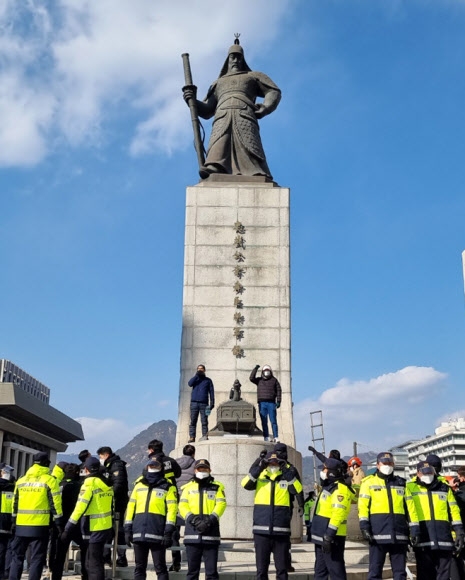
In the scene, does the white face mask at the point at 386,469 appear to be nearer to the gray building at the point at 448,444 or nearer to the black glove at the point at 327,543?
the black glove at the point at 327,543

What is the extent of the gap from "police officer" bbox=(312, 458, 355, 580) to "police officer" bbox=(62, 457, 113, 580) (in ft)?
7.95

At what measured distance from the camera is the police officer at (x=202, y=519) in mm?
7078

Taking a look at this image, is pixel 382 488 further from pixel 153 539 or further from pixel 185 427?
pixel 185 427

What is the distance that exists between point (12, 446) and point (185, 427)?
1236 inches

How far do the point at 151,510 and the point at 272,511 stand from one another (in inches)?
53.8

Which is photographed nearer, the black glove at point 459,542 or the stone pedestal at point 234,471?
the black glove at point 459,542

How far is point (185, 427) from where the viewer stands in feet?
53.2

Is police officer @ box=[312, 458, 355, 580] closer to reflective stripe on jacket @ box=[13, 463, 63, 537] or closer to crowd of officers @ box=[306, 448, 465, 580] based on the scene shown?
crowd of officers @ box=[306, 448, 465, 580]

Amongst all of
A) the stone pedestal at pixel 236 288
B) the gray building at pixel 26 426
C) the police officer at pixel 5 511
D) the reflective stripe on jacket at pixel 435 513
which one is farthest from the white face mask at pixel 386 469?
the gray building at pixel 26 426

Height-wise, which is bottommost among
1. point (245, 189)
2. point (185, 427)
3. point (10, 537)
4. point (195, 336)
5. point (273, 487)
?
point (10, 537)

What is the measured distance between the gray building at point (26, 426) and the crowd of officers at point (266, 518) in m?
35.8

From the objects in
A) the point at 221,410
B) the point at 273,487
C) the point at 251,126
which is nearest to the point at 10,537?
the point at 273,487

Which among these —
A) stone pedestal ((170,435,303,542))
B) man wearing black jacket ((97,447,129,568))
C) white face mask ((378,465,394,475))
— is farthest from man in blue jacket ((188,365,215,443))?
white face mask ((378,465,394,475))

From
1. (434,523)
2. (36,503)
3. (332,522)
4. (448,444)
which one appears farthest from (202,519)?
(448,444)
